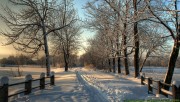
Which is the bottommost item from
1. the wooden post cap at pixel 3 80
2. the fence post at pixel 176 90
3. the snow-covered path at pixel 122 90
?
the snow-covered path at pixel 122 90

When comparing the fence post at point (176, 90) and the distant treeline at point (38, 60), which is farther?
the distant treeline at point (38, 60)

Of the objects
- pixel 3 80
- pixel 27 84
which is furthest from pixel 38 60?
pixel 3 80

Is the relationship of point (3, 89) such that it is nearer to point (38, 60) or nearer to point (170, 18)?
point (170, 18)

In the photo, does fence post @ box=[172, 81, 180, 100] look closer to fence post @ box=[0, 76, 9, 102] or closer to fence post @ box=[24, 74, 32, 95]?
fence post @ box=[0, 76, 9, 102]

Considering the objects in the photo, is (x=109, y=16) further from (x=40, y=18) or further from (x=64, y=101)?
(x=64, y=101)

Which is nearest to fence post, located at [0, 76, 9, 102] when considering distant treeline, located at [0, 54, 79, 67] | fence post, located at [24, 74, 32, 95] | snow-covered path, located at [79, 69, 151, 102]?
fence post, located at [24, 74, 32, 95]

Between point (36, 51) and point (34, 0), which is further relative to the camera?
point (36, 51)

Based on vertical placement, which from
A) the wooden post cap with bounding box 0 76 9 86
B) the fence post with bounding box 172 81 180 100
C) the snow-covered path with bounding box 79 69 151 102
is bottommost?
the snow-covered path with bounding box 79 69 151 102

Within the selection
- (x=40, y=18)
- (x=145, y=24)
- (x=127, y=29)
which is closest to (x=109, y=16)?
(x=127, y=29)

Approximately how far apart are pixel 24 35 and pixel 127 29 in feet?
40.7

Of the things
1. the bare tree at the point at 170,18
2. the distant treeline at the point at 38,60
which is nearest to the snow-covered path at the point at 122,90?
the bare tree at the point at 170,18

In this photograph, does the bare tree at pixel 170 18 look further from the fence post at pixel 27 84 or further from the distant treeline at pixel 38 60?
the distant treeline at pixel 38 60

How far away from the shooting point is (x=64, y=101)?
37.0ft

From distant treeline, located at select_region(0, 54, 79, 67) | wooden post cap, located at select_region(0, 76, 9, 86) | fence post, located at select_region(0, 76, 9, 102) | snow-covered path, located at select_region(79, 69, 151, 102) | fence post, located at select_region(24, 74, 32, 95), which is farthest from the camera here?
distant treeline, located at select_region(0, 54, 79, 67)
